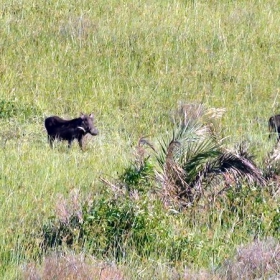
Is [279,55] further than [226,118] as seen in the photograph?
Yes

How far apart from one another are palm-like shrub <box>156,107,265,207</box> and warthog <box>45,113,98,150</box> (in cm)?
364

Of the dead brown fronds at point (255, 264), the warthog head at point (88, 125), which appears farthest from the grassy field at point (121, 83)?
the dead brown fronds at point (255, 264)

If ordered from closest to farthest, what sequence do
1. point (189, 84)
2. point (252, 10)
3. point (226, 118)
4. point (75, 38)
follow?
point (226, 118) < point (189, 84) < point (75, 38) < point (252, 10)

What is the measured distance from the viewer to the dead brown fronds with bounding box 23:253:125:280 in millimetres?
7230

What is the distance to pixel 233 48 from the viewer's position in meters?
20.1

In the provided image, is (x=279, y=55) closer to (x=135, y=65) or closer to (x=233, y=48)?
(x=233, y=48)

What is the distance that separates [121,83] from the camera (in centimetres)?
1830

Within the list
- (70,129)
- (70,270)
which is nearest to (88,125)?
(70,129)

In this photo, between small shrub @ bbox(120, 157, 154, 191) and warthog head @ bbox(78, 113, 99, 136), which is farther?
warthog head @ bbox(78, 113, 99, 136)

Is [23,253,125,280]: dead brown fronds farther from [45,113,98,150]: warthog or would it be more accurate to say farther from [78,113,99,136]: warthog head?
[78,113,99,136]: warthog head

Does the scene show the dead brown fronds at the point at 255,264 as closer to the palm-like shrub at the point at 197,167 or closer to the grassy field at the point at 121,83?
the grassy field at the point at 121,83

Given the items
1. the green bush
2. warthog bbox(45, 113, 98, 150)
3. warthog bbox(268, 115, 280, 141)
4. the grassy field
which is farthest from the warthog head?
warthog bbox(268, 115, 280, 141)

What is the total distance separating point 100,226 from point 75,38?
1161 cm

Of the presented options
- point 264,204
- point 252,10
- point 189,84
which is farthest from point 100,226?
point 252,10
